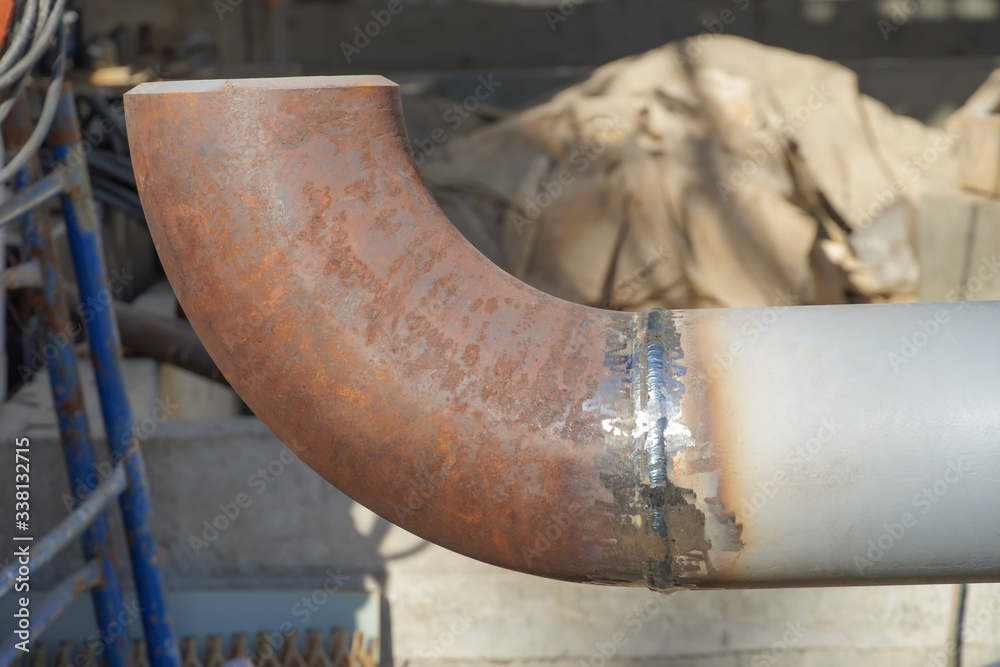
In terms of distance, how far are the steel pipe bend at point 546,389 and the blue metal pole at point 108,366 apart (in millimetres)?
1197

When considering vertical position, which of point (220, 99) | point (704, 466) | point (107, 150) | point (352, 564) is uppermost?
point (220, 99)

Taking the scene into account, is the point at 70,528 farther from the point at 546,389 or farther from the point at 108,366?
the point at 546,389

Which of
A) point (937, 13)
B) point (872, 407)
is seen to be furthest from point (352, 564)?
point (937, 13)

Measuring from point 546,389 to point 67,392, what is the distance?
1.65 meters

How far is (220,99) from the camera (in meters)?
0.93

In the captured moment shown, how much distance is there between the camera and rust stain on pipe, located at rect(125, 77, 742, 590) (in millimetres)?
928

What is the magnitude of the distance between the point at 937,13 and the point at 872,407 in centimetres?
901

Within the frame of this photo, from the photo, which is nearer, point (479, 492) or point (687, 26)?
point (479, 492)

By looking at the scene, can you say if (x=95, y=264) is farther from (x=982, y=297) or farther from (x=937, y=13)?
(x=937, y=13)

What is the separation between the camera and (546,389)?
944mm

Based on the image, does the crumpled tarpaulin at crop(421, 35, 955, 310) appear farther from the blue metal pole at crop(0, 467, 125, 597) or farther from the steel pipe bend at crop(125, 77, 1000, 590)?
the steel pipe bend at crop(125, 77, 1000, 590)

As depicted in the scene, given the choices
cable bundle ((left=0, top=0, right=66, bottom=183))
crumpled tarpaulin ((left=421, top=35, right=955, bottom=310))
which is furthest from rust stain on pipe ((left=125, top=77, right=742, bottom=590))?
crumpled tarpaulin ((left=421, top=35, right=955, bottom=310))

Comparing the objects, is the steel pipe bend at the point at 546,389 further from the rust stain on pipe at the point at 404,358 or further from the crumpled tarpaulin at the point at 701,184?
the crumpled tarpaulin at the point at 701,184

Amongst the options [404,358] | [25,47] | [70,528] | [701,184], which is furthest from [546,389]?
[701,184]
